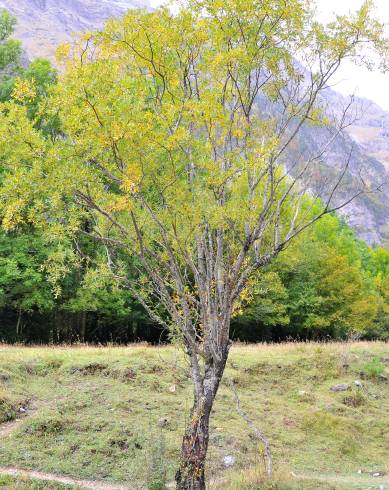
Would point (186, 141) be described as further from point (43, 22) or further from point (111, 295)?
point (43, 22)

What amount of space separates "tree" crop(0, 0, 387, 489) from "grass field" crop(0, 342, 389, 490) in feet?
5.05

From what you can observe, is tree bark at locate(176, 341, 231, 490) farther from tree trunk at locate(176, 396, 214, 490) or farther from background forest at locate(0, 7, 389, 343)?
background forest at locate(0, 7, 389, 343)

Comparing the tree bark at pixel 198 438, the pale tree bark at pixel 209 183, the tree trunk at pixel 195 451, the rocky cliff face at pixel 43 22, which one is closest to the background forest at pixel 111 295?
the pale tree bark at pixel 209 183

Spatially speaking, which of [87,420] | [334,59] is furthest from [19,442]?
[334,59]

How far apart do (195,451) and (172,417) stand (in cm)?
471

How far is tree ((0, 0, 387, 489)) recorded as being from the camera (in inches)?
321

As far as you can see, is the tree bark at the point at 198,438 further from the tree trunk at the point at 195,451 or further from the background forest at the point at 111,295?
the background forest at the point at 111,295

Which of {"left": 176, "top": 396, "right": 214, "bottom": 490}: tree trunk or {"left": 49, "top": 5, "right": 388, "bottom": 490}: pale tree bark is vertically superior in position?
{"left": 49, "top": 5, "right": 388, "bottom": 490}: pale tree bark

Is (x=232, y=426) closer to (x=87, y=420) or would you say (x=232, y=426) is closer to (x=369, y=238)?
(x=87, y=420)

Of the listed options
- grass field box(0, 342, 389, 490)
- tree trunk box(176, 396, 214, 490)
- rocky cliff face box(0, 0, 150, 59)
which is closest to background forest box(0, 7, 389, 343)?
grass field box(0, 342, 389, 490)

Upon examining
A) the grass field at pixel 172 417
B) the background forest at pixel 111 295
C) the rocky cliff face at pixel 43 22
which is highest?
the rocky cliff face at pixel 43 22

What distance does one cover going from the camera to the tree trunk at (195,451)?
8328 millimetres

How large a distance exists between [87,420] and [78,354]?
Result: 13.9 feet

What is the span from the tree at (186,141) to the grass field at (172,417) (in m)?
1.54
